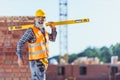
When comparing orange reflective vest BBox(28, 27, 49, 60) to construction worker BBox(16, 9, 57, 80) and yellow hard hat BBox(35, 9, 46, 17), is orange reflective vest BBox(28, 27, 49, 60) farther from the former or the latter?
yellow hard hat BBox(35, 9, 46, 17)

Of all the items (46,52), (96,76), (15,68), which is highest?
(46,52)

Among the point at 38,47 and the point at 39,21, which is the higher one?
the point at 39,21

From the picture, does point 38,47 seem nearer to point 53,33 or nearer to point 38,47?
point 38,47

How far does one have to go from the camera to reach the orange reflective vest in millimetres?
4711

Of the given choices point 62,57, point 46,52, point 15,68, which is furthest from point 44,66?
point 62,57

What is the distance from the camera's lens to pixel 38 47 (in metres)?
4.70

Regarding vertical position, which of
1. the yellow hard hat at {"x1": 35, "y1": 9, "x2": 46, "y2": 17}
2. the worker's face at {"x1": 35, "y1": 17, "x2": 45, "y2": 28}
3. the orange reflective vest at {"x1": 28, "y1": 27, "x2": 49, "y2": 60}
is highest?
the yellow hard hat at {"x1": 35, "y1": 9, "x2": 46, "y2": 17}

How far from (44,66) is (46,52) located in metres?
0.17

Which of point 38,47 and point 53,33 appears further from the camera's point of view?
point 53,33

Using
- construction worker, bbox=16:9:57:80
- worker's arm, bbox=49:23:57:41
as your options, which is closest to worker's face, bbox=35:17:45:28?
construction worker, bbox=16:9:57:80

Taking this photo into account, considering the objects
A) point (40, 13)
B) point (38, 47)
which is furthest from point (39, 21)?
point (38, 47)

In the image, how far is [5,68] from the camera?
598 cm

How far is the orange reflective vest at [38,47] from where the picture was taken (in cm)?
471

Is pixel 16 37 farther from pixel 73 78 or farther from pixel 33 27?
pixel 73 78
